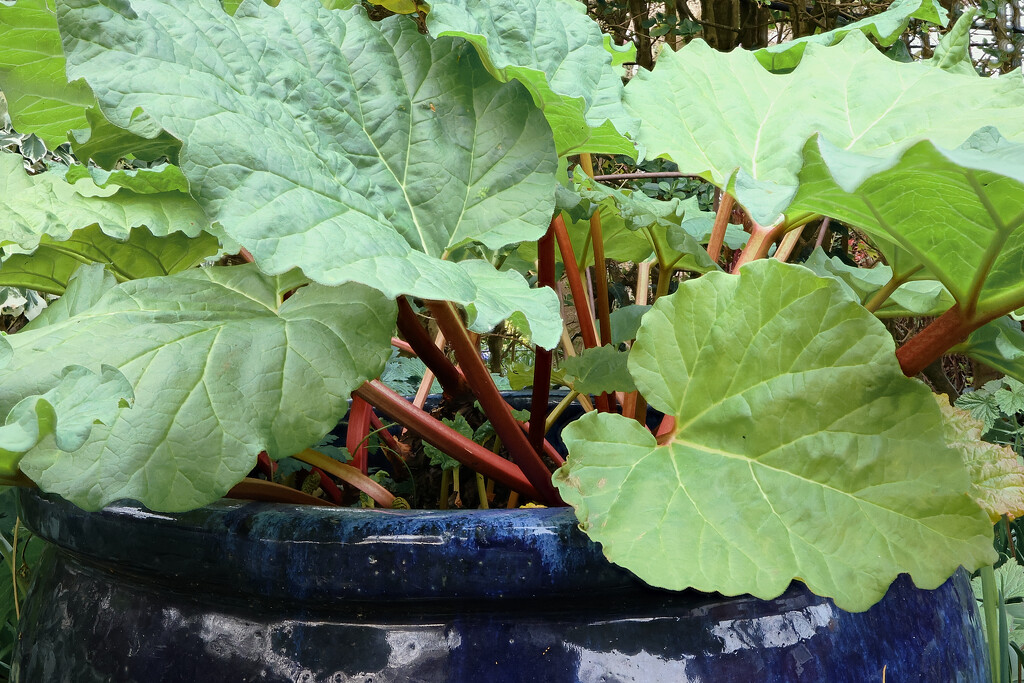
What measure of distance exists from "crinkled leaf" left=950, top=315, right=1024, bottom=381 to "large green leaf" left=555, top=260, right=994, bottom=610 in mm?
198

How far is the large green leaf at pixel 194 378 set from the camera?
41cm

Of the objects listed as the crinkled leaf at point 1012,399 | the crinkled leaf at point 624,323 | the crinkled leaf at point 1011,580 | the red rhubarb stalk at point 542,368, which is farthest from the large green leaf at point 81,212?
the crinkled leaf at point 1012,399

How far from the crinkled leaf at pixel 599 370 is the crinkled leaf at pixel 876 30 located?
1.10ft

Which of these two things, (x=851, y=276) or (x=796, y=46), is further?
(x=796, y=46)

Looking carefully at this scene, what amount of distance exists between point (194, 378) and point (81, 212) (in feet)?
0.61

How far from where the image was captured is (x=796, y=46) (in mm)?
761

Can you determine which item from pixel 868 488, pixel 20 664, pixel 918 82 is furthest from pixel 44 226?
pixel 918 82

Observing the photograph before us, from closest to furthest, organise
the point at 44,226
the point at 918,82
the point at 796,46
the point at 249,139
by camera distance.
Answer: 1. the point at 249,139
2. the point at 44,226
3. the point at 918,82
4. the point at 796,46

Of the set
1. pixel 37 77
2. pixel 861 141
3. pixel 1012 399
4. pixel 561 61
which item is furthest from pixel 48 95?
pixel 1012 399

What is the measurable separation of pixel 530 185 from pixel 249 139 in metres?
0.17

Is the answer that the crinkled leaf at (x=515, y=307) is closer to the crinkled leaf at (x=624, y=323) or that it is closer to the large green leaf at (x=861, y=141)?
the large green leaf at (x=861, y=141)

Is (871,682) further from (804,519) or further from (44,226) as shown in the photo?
(44,226)

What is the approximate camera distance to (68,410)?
383mm

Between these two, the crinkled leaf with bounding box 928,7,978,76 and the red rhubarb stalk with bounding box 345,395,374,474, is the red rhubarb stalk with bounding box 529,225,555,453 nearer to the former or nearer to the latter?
the red rhubarb stalk with bounding box 345,395,374,474
